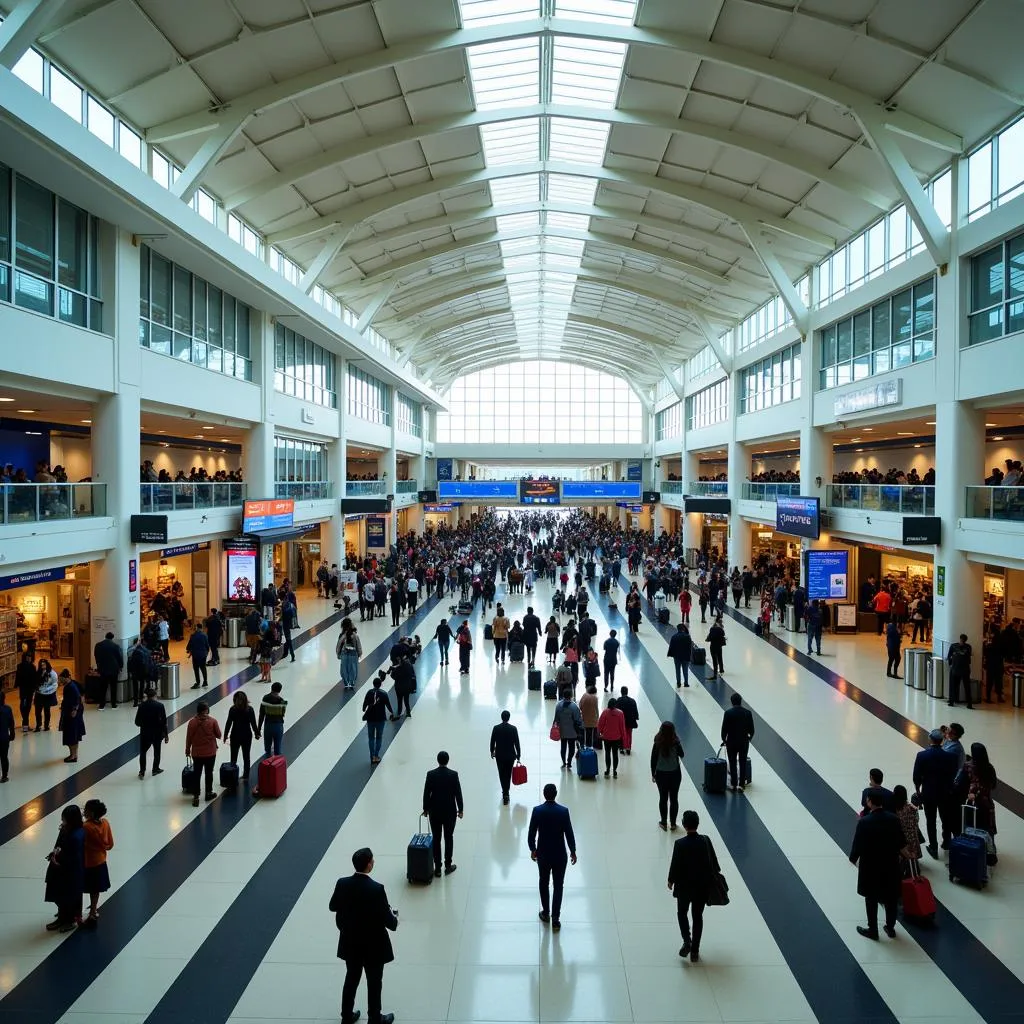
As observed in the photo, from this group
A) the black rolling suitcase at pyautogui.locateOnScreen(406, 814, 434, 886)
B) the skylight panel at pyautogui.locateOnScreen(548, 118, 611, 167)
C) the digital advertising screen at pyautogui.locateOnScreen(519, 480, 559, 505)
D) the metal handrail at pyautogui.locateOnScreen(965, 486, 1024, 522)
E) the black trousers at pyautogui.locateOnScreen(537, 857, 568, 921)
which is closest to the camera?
the black trousers at pyautogui.locateOnScreen(537, 857, 568, 921)

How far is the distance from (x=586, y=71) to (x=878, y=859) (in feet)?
58.6

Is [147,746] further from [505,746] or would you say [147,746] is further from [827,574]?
[827,574]

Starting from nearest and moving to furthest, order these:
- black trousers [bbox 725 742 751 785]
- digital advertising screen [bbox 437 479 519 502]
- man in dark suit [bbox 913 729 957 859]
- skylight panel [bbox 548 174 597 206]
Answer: man in dark suit [bbox 913 729 957 859] → black trousers [bbox 725 742 751 785] → skylight panel [bbox 548 174 597 206] → digital advertising screen [bbox 437 479 519 502]

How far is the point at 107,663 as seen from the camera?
1318cm

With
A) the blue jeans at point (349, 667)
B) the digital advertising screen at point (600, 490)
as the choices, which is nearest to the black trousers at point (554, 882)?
the blue jeans at point (349, 667)

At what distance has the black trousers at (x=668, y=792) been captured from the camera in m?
8.12

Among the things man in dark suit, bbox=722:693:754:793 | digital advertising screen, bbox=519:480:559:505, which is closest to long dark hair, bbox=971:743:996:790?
man in dark suit, bbox=722:693:754:793

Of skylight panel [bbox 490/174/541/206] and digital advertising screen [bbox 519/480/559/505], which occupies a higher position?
skylight panel [bbox 490/174/541/206]

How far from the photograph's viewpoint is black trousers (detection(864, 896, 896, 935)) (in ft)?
20.2

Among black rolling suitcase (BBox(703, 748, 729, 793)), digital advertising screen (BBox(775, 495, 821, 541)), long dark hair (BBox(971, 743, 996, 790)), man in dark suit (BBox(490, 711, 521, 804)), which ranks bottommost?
black rolling suitcase (BBox(703, 748, 729, 793))

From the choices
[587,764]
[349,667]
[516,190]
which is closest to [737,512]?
[516,190]

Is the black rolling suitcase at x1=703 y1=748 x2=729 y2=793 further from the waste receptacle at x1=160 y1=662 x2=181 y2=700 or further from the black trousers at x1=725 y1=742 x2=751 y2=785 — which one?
the waste receptacle at x1=160 y1=662 x2=181 y2=700

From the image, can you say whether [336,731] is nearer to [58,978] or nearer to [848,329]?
[58,978]

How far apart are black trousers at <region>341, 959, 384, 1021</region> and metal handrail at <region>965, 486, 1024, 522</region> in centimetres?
1272
